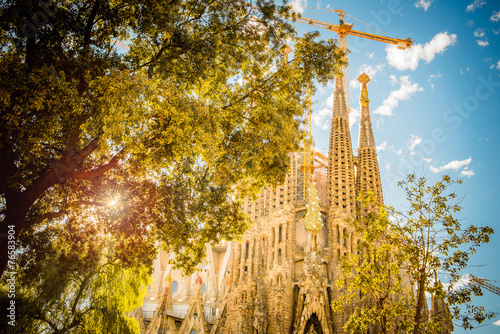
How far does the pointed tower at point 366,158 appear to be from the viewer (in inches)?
1363

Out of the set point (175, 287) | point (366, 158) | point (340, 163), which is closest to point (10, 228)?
point (340, 163)

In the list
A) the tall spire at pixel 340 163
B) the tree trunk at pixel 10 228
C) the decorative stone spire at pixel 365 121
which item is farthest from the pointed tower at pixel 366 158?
the tree trunk at pixel 10 228

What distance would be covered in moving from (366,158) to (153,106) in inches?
1228

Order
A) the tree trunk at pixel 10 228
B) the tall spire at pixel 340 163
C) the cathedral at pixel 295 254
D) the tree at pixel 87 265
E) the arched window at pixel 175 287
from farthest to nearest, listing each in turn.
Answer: the arched window at pixel 175 287
the tall spire at pixel 340 163
the cathedral at pixel 295 254
the tree at pixel 87 265
the tree trunk at pixel 10 228

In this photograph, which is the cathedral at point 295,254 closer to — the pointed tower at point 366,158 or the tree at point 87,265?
the pointed tower at point 366,158

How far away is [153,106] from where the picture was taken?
787 cm

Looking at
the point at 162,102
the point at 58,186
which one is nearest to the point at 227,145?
the point at 162,102

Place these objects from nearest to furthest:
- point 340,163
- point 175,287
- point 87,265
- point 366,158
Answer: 1. point 87,265
2. point 340,163
3. point 366,158
4. point 175,287

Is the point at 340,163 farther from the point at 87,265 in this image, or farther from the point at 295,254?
the point at 87,265

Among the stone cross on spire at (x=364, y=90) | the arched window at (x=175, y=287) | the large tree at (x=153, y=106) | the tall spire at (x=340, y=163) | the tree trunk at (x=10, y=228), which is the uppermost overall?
the stone cross on spire at (x=364, y=90)

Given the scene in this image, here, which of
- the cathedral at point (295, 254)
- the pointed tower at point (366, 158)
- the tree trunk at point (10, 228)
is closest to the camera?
the tree trunk at point (10, 228)

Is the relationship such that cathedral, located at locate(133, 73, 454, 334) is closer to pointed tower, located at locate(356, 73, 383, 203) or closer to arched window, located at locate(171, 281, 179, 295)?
pointed tower, located at locate(356, 73, 383, 203)

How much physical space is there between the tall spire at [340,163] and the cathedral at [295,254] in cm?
9

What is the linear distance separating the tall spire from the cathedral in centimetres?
9
